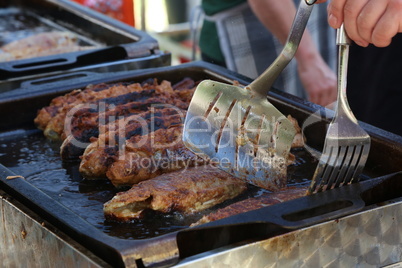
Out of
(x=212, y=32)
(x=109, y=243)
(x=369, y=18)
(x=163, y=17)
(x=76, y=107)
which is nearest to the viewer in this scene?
(x=109, y=243)

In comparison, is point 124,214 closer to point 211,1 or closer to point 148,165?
point 148,165

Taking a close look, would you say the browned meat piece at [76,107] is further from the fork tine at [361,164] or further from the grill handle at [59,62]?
the fork tine at [361,164]

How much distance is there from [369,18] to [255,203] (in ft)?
2.56

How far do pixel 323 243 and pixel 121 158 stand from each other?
3.09 ft

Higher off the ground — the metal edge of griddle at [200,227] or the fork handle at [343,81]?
the fork handle at [343,81]

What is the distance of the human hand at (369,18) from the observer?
2.21 meters

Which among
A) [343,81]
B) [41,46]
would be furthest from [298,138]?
[41,46]

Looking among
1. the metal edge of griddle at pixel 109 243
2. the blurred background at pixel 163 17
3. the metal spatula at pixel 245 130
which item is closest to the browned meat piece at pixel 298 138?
the metal spatula at pixel 245 130

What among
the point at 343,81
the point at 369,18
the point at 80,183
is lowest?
the point at 80,183

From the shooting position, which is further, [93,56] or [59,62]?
[93,56]

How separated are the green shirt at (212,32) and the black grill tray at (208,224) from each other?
175 cm

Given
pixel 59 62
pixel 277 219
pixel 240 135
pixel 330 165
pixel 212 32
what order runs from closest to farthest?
pixel 277 219 → pixel 330 165 → pixel 240 135 → pixel 59 62 → pixel 212 32

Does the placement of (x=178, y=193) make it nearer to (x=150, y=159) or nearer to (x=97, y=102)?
(x=150, y=159)

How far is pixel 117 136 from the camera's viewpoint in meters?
2.64
